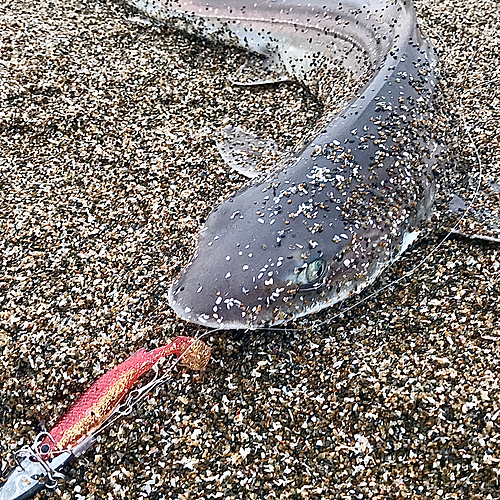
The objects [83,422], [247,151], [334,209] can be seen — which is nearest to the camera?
[83,422]

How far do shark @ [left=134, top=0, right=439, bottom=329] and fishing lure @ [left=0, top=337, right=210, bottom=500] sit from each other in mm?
148

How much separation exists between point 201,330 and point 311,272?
19.0 inches

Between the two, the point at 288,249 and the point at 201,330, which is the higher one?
the point at 288,249

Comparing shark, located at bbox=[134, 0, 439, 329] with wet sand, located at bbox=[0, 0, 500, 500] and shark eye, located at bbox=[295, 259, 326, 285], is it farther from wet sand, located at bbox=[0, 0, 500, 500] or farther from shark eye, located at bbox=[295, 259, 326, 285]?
wet sand, located at bbox=[0, 0, 500, 500]

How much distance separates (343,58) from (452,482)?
2.55 m

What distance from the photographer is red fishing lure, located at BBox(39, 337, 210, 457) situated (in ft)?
6.15

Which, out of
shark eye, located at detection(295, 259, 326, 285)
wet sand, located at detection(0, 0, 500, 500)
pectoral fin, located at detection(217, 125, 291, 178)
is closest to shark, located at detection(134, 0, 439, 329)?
shark eye, located at detection(295, 259, 326, 285)

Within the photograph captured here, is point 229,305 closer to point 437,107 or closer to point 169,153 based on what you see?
point 169,153

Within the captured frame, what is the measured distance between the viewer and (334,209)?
2309mm

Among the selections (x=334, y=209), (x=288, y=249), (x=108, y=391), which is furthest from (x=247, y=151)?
(x=108, y=391)

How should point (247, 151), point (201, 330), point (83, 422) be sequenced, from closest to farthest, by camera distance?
point (83, 422)
point (201, 330)
point (247, 151)

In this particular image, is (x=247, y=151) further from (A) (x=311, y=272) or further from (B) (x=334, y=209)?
(A) (x=311, y=272)

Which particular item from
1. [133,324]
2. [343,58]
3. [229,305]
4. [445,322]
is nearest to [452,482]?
[445,322]

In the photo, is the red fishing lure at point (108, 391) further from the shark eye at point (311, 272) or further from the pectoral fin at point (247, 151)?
the pectoral fin at point (247, 151)
